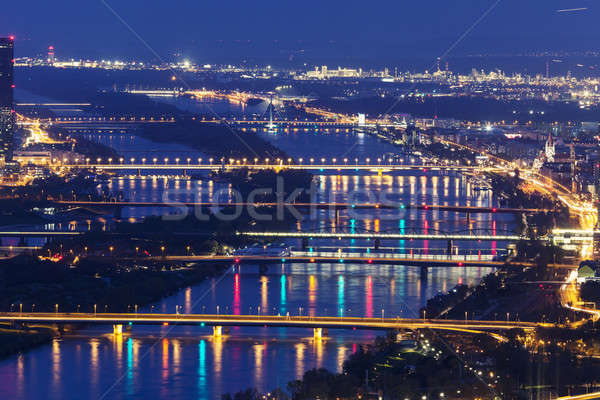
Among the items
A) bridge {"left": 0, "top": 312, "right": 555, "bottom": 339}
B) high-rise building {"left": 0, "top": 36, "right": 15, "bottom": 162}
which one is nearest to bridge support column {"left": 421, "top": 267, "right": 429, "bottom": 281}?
bridge {"left": 0, "top": 312, "right": 555, "bottom": 339}

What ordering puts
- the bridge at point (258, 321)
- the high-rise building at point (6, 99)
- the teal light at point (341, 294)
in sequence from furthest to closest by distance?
the high-rise building at point (6, 99), the teal light at point (341, 294), the bridge at point (258, 321)

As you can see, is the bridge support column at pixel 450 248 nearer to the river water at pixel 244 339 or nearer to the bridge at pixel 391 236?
the bridge at pixel 391 236

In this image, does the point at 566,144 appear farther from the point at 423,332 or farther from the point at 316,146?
the point at 423,332

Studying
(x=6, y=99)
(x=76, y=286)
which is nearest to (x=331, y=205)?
(x=76, y=286)

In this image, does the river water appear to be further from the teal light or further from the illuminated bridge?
the illuminated bridge

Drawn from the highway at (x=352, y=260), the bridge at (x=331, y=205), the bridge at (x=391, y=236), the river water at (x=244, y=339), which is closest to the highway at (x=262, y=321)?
the river water at (x=244, y=339)

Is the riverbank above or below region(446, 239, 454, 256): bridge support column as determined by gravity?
below

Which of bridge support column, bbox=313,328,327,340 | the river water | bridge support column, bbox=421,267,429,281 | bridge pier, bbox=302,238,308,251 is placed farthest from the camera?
bridge pier, bbox=302,238,308,251
